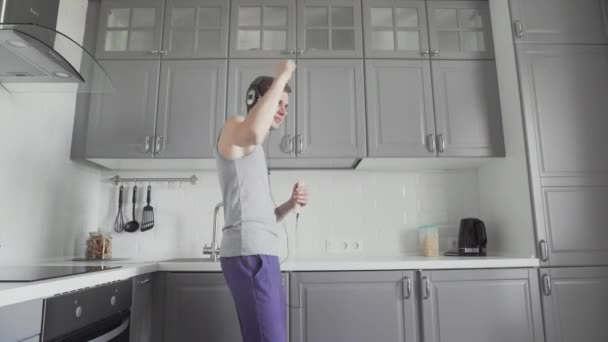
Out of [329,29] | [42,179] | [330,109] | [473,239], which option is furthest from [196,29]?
[473,239]

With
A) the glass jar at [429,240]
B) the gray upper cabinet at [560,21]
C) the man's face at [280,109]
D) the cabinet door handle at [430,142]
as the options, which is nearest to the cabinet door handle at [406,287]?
the glass jar at [429,240]

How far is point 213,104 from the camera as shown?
7.11 feet

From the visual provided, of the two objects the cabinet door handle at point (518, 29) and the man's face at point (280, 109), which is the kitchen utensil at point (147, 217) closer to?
the man's face at point (280, 109)

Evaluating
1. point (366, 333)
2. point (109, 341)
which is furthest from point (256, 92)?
point (366, 333)

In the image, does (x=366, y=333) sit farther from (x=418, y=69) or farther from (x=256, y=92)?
(x=418, y=69)

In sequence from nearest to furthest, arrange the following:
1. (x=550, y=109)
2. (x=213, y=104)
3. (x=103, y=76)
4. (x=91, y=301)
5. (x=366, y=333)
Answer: (x=91, y=301), (x=103, y=76), (x=366, y=333), (x=550, y=109), (x=213, y=104)

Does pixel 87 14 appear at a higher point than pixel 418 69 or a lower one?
higher

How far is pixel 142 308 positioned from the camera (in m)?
1.65

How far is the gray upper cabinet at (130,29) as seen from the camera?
223cm

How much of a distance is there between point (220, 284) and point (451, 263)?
109 centimetres

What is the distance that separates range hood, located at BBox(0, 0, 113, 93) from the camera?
3.94 ft

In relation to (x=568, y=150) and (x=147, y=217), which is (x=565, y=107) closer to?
(x=568, y=150)

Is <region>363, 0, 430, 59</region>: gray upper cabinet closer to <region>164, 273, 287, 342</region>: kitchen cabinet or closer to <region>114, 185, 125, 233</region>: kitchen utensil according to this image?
<region>164, 273, 287, 342</region>: kitchen cabinet

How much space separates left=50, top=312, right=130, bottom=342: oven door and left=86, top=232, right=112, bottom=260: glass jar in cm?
80
